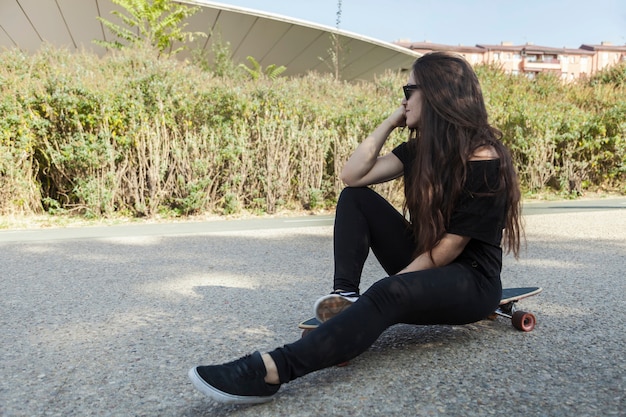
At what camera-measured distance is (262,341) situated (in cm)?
296

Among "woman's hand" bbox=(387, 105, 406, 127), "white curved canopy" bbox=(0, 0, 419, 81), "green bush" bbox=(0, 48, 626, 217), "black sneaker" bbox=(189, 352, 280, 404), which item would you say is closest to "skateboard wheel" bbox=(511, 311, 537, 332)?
"woman's hand" bbox=(387, 105, 406, 127)

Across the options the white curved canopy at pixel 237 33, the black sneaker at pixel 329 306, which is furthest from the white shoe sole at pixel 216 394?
the white curved canopy at pixel 237 33

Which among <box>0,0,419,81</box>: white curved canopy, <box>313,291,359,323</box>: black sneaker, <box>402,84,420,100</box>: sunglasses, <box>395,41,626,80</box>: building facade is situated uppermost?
<box>395,41,626,80</box>: building facade

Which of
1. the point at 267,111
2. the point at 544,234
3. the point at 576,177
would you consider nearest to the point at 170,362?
the point at 544,234

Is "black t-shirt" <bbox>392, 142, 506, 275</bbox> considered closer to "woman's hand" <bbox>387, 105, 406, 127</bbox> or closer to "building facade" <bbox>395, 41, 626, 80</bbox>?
"woman's hand" <bbox>387, 105, 406, 127</bbox>

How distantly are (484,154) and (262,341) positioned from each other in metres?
1.40

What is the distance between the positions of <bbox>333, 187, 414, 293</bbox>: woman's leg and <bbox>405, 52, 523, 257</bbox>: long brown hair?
0.22 metres

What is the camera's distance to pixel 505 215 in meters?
2.57

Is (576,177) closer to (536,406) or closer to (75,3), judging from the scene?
(536,406)

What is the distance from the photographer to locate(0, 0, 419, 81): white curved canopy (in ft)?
89.3

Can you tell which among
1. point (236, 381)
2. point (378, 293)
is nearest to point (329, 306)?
point (378, 293)

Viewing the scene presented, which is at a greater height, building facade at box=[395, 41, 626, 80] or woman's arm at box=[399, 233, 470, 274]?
building facade at box=[395, 41, 626, 80]

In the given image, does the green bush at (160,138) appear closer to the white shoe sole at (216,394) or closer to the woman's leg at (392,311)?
the woman's leg at (392,311)

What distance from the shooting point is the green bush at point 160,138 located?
781 centimetres
